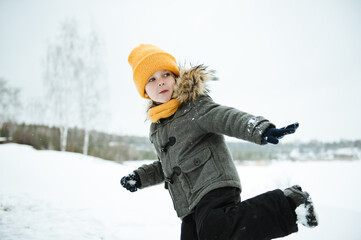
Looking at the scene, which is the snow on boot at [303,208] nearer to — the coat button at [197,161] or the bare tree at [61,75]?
the coat button at [197,161]

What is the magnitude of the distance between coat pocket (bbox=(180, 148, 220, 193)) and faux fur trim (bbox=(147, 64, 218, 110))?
0.37 metres

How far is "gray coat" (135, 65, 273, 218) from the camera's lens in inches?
45.1

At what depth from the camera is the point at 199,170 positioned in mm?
1254

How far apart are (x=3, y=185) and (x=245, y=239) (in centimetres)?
518

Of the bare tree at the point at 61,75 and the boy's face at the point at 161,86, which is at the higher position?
the bare tree at the point at 61,75

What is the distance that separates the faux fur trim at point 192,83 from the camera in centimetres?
137

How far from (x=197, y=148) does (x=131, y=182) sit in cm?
74

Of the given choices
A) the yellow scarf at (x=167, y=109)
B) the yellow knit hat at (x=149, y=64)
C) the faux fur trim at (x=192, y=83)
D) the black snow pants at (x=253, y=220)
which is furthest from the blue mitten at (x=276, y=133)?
the yellow knit hat at (x=149, y=64)

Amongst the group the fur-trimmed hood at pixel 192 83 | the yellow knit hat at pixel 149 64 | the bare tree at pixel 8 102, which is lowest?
the fur-trimmed hood at pixel 192 83

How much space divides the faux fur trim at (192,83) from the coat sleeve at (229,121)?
59 mm

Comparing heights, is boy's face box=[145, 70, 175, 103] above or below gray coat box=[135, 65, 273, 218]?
above

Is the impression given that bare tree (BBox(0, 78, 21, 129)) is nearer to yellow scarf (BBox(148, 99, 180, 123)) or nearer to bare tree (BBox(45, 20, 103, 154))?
bare tree (BBox(45, 20, 103, 154))

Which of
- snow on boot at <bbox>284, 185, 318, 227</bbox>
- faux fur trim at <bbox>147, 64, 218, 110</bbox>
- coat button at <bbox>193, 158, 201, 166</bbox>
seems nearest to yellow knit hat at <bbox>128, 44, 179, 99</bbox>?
faux fur trim at <bbox>147, 64, 218, 110</bbox>

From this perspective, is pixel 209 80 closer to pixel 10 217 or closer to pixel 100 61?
pixel 10 217
